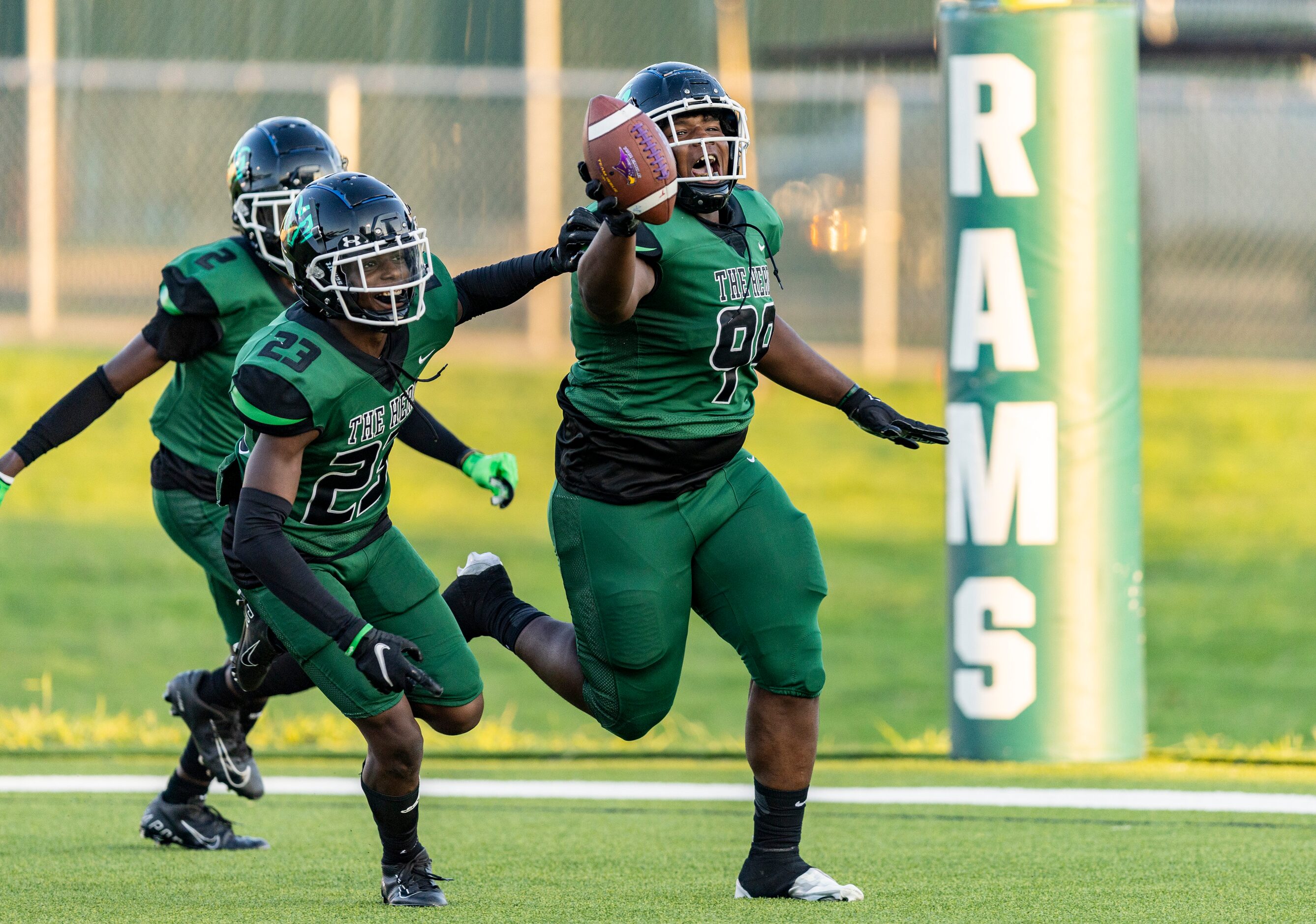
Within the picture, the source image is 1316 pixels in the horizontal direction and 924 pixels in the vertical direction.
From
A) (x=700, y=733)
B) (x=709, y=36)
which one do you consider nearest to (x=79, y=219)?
(x=709, y=36)

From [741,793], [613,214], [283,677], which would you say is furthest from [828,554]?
[613,214]

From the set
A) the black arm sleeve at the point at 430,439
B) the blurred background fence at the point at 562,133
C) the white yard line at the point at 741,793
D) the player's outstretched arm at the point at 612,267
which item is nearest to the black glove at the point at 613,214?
the player's outstretched arm at the point at 612,267

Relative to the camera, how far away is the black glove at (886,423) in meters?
4.10

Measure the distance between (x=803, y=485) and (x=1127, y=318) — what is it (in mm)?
6104

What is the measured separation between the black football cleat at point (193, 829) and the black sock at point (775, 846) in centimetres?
137

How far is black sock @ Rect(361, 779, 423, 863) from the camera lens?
3.90 m

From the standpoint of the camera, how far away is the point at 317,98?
451 inches

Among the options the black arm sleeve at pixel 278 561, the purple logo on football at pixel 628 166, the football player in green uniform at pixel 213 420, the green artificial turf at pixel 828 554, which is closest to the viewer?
the purple logo on football at pixel 628 166

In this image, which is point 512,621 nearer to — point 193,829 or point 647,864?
point 647,864

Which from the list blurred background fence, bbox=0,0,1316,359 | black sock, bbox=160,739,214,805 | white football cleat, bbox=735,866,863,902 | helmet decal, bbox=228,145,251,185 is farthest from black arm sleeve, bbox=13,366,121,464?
blurred background fence, bbox=0,0,1316,359

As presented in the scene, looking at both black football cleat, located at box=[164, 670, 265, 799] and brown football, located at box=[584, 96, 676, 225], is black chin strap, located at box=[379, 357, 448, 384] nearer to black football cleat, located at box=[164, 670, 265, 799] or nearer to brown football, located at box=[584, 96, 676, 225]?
brown football, located at box=[584, 96, 676, 225]

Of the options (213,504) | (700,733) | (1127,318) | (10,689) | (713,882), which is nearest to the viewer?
(713,882)

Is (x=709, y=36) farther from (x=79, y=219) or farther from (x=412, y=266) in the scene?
(x=412, y=266)

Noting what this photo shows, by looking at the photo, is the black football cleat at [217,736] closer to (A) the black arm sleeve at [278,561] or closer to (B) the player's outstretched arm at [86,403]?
(B) the player's outstretched arm at [86,403]
